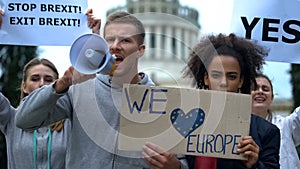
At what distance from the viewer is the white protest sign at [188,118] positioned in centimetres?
312

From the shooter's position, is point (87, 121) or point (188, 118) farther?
point (87, 121)

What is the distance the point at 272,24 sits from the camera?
4781 millimetres

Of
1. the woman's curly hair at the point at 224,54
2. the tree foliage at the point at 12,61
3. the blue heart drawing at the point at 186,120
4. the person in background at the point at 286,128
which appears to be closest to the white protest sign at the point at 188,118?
the blue heart drawing at the point at 186,120

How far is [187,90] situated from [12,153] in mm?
1496

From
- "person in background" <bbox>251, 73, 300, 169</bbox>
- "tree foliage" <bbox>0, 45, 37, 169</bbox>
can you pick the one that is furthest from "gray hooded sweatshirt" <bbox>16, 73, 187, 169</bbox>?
"tree foliage" <bbox>0, 45, 37, 169</bbox>

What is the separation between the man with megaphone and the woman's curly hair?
33cm

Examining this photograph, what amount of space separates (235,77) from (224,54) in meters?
0.16

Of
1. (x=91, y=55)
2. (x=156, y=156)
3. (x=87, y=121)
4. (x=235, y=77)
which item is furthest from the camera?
(x=235, y=77)

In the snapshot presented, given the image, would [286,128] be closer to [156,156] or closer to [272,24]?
[272,24]

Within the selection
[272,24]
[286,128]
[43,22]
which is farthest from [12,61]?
[286,128]

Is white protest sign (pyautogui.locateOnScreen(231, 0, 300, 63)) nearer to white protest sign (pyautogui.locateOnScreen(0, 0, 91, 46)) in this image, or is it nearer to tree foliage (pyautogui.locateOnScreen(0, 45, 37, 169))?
white protest sign (pyautogui.locateOnScreen(0, 0, 91, 46))

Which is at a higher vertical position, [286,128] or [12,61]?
[12,61]

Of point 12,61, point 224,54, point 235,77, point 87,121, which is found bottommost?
point 87,121

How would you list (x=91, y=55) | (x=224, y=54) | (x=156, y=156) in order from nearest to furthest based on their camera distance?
(x=156, y=156) < (x=91, y=55) < (x=224, y=54)
